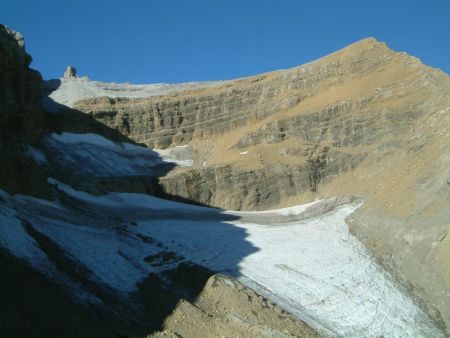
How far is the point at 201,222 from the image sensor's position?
112ft

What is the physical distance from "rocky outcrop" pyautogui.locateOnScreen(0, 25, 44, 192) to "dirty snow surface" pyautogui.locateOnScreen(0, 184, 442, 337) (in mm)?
1369

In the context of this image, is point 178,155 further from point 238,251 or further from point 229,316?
point 229,316

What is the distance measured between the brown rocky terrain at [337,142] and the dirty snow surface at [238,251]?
5.04ft

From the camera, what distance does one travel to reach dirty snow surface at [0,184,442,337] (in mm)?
21875

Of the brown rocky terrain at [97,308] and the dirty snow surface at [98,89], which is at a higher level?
the dirty snow surface at [98,89]

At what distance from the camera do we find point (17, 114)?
110ft

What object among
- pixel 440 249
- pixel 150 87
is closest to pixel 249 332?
pixel 440 249

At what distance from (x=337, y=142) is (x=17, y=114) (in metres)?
21.7

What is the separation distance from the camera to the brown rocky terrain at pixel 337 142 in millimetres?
27984

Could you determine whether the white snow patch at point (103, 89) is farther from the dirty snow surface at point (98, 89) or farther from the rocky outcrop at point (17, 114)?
the rocky outcrop at point (17, 114)

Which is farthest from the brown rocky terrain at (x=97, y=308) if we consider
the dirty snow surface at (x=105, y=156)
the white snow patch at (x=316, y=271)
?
the dirty snow surface at (x=105, y=156)

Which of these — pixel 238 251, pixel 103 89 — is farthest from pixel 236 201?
pixel 103 89

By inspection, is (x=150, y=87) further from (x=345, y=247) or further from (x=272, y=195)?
(x=345, y=247)

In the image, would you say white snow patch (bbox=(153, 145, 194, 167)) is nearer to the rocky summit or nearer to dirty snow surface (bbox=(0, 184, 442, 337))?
the rocky summit
